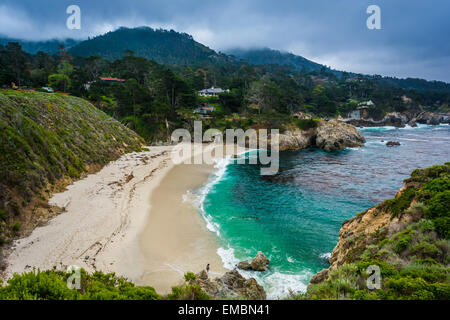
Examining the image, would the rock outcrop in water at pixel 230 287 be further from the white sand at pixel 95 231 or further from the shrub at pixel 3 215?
the shrub at pixel 3 215

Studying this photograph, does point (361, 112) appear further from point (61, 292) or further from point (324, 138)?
point (61, 292)

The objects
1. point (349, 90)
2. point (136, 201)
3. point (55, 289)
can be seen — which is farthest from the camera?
point (349, 90)

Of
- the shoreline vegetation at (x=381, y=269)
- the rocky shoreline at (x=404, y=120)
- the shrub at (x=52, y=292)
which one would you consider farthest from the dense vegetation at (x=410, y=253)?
the rocky shoreline at (x=404, y=120)

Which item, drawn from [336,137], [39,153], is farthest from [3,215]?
[336,137]

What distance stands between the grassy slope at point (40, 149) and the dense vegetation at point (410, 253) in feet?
57.1

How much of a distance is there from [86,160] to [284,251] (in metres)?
24.0

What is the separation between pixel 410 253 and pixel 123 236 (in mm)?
15925

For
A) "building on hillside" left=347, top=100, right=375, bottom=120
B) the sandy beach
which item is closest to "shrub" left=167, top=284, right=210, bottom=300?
the sandy beach

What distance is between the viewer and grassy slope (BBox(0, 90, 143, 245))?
51.0 feet

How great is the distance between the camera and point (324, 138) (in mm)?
57250

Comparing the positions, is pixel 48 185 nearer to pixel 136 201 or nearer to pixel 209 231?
pixel 136 201
